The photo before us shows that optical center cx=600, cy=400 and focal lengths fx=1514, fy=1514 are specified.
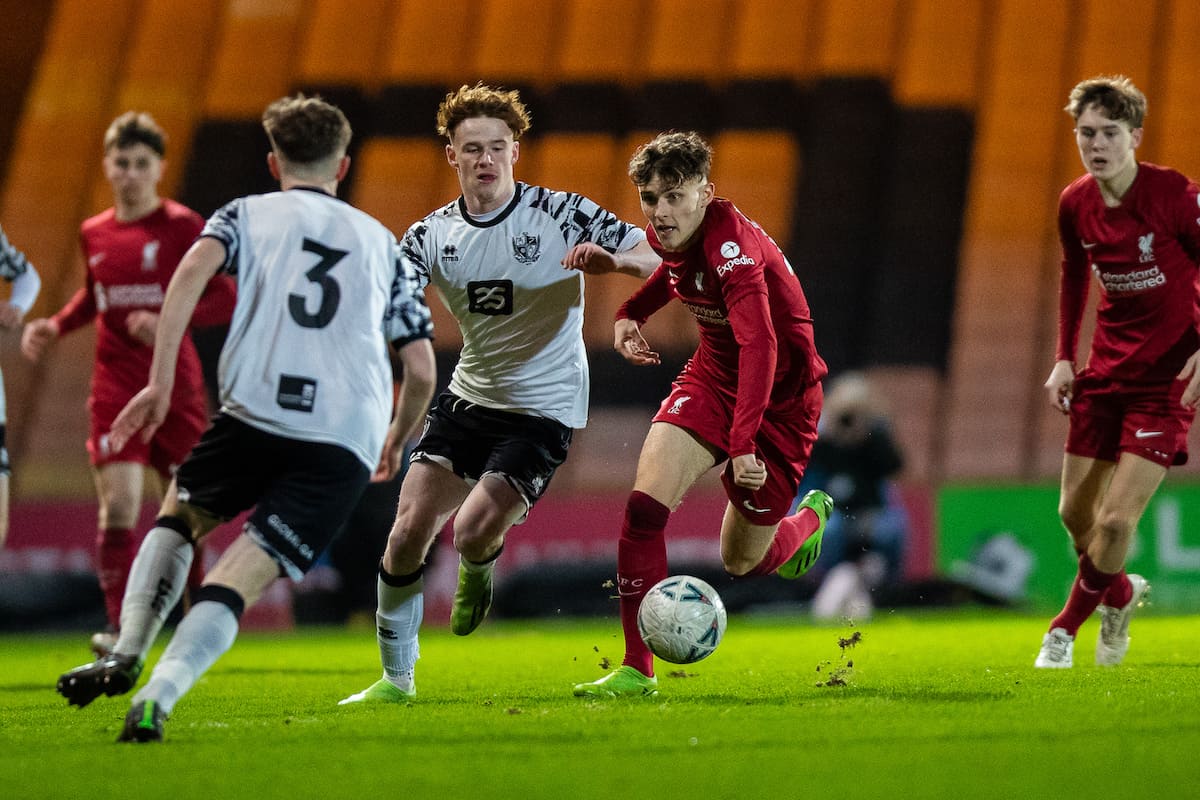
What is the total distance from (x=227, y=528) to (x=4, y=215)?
19.9ft

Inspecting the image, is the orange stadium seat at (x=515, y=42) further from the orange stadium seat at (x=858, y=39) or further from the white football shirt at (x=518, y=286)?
the white football shirt at (x=518, y=286)

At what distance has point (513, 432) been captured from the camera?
18.1ft

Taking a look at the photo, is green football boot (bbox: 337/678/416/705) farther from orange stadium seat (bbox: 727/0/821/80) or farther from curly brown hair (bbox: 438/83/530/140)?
orange stadium seat (bbox: 727/0/821/80)

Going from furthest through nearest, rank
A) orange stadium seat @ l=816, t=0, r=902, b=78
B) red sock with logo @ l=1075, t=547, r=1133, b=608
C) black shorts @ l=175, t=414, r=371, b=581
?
orange stadium seat @ l=816, t=0, r=902, b=78
red sock with logo @ l=1075, t=547, r=1133, b=608
black shorts @ l=175, t=414, r=371, b=581

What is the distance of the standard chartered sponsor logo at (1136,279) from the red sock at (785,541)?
1.54 meters

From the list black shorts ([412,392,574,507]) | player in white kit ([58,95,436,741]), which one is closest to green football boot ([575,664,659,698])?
black shorts ([412,392,574,507])

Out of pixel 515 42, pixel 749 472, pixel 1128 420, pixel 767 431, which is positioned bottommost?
pixel 749 472

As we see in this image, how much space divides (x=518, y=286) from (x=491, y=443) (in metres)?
0.59

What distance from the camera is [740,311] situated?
198 inches

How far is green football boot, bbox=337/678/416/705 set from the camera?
510cm

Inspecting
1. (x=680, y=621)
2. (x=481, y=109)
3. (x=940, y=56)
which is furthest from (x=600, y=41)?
(x=680, y=621)

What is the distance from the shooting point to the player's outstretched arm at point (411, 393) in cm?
425

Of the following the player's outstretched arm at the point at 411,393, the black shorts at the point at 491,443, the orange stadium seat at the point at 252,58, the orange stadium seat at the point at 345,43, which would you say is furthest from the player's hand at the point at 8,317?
the orange stadium seat at the point at 345,43

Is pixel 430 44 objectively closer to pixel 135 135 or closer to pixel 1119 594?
pixel 135 135
